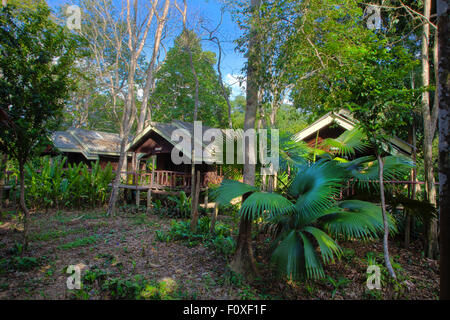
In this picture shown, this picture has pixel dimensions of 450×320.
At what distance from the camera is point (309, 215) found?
13.8 ft

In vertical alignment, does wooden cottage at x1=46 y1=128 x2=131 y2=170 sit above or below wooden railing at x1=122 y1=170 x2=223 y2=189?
above

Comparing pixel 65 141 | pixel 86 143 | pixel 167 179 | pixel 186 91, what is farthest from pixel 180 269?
pixel 186 91

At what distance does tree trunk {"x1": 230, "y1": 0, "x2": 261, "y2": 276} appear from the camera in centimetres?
472

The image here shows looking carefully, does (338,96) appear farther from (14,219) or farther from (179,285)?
(14,219)

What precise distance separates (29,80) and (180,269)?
480 cm

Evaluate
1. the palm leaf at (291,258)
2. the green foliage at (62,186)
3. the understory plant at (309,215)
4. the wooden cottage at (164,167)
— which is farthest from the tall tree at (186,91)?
the palm leaf at (291,258)

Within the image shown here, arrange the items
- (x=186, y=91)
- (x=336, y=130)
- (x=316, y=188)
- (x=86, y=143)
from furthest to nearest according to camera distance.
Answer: (x=186, y=91) → (x=86, y=143) → (x=336, y=130) → (x=316, y=188)

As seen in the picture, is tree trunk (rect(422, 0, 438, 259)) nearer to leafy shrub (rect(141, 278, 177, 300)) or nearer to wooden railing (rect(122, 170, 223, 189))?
leafy shrub (rect(141, 278, 177, 300))

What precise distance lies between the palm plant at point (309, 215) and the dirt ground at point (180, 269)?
0.80m

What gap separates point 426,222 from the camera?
616cm

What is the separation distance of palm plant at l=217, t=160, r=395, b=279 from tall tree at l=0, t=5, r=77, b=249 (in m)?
4.01

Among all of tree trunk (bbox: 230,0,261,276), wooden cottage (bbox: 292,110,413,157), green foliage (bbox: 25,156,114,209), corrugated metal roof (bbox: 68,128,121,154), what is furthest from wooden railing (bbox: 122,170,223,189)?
corrugated metal roof (bbox: 68,128,121,154)

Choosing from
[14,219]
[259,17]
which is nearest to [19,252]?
[14,219]

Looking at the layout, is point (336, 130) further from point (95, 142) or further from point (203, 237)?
point (95, 142)
